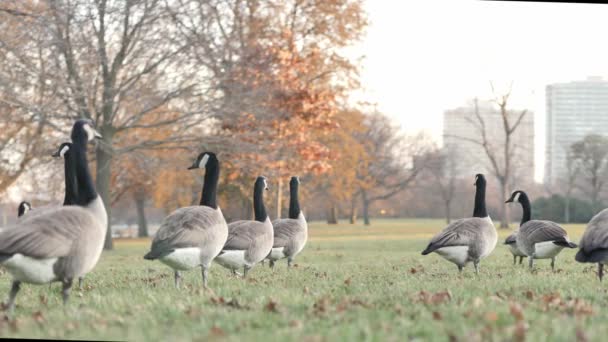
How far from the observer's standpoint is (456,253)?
12.2 m

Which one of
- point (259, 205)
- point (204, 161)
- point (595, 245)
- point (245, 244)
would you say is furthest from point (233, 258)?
point (595, 245)

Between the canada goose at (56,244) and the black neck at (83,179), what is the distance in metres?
0.01

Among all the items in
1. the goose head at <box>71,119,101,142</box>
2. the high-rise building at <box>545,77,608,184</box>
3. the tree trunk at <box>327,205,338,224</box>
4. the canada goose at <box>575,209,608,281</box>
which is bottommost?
the tree trunk at <box>327,205,338,224</box>

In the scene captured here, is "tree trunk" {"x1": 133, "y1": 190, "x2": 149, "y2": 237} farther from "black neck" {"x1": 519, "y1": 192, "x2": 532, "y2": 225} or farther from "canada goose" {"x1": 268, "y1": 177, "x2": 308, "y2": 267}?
"black neck" {"x1": 519, "y1": 192, "x2": 532, "y2": 225}

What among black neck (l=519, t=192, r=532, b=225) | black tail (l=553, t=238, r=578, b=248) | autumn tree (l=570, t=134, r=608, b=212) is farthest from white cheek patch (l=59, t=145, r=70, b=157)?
autumn tree (l=570, t=134, r=608, b=212)

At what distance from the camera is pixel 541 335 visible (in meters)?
5.70

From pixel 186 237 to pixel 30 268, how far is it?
9.20 ft

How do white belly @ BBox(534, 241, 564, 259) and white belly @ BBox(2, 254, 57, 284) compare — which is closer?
white belly @ BBox(2, 254, 57, 284)

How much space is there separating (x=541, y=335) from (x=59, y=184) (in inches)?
1029

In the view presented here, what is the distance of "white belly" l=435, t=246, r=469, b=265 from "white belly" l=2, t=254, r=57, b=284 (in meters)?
6.83

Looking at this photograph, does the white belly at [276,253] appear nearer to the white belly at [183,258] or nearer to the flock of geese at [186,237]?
the flock of geese at [186,237]

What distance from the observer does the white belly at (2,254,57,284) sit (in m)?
7.11

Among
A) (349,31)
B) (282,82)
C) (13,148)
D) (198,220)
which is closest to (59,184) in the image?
(13,148)

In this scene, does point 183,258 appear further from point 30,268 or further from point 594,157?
point 594,157
